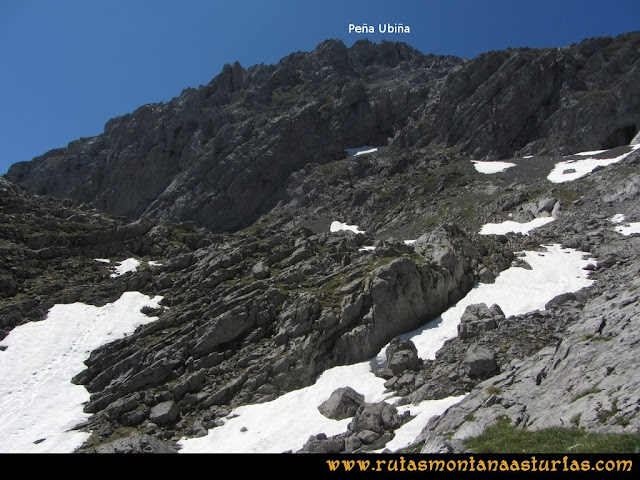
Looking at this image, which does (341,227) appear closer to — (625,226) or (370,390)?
(625,226)

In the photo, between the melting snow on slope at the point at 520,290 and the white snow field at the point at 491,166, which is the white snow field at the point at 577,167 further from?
the melting snow on slope at the point at 520,290

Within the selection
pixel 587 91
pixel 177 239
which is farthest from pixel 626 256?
pixel 587 91

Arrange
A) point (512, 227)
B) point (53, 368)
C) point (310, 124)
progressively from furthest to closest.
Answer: point (310, 124), point (512, 227), point (53, 368)

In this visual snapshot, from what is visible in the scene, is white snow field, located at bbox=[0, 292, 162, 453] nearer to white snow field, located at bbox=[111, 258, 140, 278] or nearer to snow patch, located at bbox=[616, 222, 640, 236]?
white snow field, located at bbox=[111, 258, 140, 278]

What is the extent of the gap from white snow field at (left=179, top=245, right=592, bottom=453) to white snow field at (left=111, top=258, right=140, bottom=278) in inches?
1274

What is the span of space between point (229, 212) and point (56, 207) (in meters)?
57.5

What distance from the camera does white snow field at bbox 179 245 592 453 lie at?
24.4m

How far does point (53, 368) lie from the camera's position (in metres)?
36.2

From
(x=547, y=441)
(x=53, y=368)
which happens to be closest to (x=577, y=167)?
(x=547, y=441)

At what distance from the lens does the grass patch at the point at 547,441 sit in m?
11.0

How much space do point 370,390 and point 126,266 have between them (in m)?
40.6

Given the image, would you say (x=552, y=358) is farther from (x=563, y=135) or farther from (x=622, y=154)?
(x=563, y=135)

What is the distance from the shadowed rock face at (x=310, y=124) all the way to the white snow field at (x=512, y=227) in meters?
44.3

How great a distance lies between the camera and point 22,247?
186 feet
